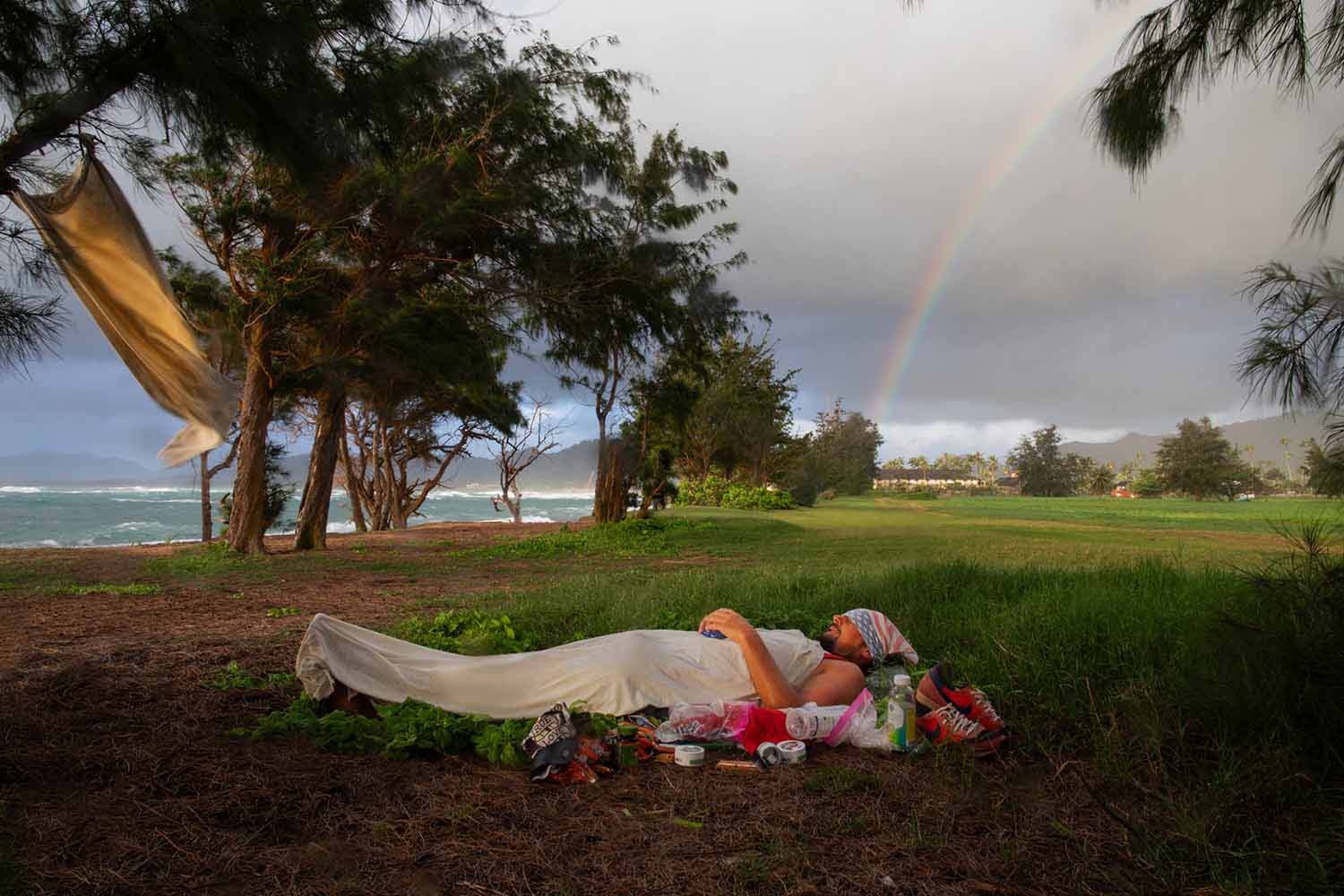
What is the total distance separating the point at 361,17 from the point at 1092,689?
470cm

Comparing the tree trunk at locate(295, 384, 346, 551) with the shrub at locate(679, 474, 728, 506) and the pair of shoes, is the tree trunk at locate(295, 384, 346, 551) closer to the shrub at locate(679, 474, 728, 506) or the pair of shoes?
the pair of shoes

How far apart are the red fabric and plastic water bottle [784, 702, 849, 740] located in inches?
1.3

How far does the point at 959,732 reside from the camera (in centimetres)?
365

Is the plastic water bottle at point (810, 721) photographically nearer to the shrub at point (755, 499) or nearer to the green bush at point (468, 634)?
the green bush at point (468, 634)

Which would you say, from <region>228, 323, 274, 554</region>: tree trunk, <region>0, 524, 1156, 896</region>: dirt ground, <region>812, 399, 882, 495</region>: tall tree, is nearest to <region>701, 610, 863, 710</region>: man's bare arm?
<region>0, 524, 1156, 896</region>: dirt ground

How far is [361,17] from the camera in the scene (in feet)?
11.4

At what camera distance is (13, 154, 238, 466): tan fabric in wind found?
3809mm

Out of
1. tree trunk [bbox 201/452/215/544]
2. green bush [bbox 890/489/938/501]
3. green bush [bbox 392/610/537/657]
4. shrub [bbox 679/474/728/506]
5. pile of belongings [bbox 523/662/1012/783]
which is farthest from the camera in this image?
green bush [bbox 890/489/938/501]

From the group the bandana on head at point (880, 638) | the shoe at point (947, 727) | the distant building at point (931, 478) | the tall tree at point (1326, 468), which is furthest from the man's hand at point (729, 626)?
the distant building at point (931, 478)

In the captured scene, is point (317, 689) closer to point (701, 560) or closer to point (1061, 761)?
point (1061, 761)

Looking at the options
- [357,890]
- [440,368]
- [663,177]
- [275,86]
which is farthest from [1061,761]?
[663,177]

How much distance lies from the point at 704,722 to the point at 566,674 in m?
0.74

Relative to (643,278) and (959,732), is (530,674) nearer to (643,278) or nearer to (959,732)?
(959,732)

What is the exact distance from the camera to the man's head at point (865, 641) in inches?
181
